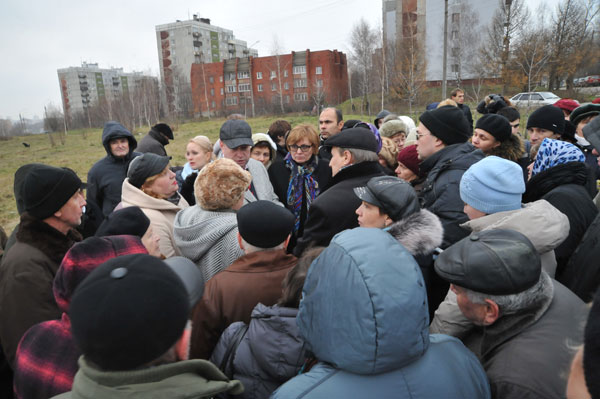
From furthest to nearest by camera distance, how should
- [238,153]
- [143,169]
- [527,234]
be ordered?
1. [238,153]
2. [143,169]
3. [527,234]

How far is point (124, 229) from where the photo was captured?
2.37 m

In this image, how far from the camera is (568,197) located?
2.78 meters

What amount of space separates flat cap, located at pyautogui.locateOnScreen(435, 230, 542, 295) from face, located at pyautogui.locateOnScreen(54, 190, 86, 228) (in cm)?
247

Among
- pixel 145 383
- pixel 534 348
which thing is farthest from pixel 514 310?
A: pixel 145 383

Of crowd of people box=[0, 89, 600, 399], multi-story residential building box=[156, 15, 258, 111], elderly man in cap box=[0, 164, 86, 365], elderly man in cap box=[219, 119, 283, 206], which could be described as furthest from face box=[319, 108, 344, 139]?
multi-story residential building box=[156, 15, 258, 111]

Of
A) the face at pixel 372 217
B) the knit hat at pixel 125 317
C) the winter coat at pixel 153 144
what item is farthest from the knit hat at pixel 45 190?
the winter coat at pixel 153 144

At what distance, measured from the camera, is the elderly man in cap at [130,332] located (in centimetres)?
103

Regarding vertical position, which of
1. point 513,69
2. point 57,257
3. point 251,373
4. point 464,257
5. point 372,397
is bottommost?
point 251,373

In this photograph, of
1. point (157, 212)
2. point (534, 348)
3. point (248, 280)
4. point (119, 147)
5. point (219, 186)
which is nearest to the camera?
point (534, 348)

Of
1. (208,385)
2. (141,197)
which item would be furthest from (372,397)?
(141,197)

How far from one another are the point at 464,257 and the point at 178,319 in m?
→ 1.16

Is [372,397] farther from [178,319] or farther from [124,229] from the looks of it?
[124,229]

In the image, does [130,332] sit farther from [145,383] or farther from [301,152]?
[301,152]

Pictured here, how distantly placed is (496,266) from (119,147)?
4.89 metres
